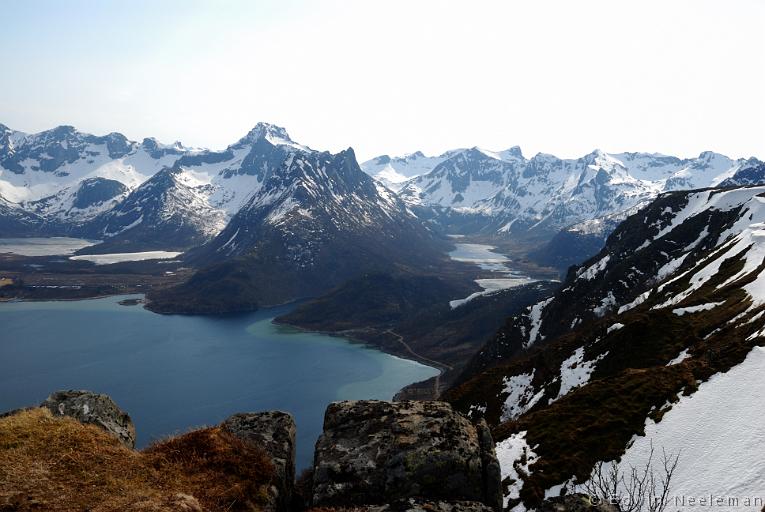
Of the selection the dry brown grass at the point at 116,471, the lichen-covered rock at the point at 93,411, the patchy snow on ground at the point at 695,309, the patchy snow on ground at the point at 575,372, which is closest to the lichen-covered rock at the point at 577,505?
the dry brown grass at the point at 116,471

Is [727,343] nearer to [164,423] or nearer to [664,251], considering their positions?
[664,251]

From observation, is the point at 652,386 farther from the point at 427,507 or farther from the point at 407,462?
the point at 427,507

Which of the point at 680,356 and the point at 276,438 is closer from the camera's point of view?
the point at 276,438

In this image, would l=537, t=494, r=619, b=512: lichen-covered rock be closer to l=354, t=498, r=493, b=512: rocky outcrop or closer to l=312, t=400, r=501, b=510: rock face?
l=354, t=498, r=493, b=512: rocky outcrop

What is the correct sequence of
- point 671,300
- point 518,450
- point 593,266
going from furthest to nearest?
point 593,266
point 671,300
point 518,450

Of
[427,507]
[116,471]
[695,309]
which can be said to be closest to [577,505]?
[427,507]

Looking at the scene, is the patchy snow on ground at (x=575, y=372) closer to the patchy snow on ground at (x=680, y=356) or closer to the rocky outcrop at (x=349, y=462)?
the patchy snow on ground at (x=680, y=356)

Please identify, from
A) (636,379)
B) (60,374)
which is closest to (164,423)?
(60,374)
